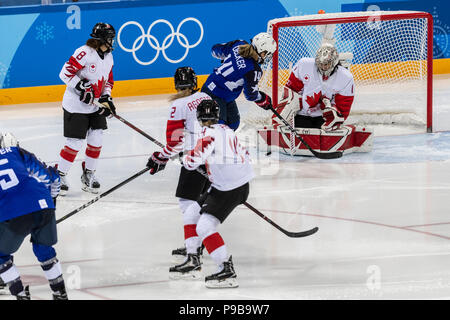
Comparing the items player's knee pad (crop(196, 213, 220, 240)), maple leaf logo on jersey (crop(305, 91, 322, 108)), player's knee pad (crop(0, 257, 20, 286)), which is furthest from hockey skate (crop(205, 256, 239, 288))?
maple leaf logo on jersey (crop(305, 91, 322, 108))

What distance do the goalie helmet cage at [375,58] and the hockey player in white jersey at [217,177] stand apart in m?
3.98

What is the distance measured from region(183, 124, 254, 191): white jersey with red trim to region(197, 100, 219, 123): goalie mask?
4cm

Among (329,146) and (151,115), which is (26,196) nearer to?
(329,146)

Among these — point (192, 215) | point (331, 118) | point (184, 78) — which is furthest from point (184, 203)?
point (331, 118)

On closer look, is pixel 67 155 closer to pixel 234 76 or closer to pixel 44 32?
pixel 234 76

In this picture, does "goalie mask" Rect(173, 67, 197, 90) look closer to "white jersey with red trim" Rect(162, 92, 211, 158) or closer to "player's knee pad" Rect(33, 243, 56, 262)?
"white jersey with red trim" Rect(162, 92, 211, 158)

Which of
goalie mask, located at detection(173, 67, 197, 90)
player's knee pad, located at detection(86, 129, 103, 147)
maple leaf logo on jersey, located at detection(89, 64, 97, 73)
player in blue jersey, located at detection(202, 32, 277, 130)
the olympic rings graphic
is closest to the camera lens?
goalie mask, located at detection(173, 67, 197, 90)

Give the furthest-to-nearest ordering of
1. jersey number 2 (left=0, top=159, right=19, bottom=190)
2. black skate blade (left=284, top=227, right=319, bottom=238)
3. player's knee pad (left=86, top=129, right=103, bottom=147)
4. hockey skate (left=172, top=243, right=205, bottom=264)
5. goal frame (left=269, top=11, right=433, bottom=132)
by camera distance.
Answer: goal frame (left=269, top=11, right=433, bottom=132) < player's knee pad (left=86, top=129, right=103, bottom=147) < black skate blade (left=284, top=227, right=319, bottom=238) < hockey skate (left=172, top=243, right=205, bottom=264) < jersey number 2 (left=0, top=159, right=19, bottom=190)

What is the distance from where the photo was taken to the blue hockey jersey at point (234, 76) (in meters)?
5.79

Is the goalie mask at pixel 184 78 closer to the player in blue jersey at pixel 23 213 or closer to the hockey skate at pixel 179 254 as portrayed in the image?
the hockey skate at pixel 179 254

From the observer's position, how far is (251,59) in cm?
579

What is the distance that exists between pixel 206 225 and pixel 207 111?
0.50 metres

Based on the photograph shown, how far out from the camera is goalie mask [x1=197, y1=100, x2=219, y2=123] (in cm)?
393

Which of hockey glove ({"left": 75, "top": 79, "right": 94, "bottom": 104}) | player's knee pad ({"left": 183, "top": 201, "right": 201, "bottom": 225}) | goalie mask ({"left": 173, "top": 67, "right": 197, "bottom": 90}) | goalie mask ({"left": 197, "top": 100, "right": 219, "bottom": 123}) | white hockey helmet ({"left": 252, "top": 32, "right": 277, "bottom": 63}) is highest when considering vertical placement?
white hockey helmet ({"left": 252, "top": 32, "right": 277, "bottom": 63})
